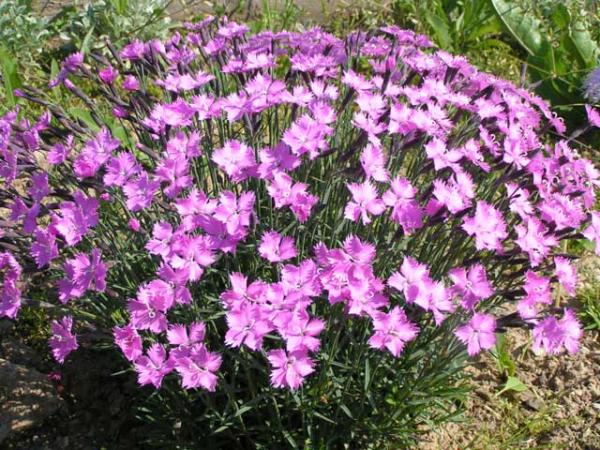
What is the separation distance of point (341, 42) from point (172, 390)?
56.6 inches

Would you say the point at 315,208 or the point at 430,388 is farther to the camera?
the point at 430,388

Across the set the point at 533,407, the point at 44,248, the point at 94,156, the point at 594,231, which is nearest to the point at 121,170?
the point at 94,156

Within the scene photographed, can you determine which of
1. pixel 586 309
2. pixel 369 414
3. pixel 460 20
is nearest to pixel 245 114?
pixel 369 414

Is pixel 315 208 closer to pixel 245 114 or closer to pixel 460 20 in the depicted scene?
pixel 245 114

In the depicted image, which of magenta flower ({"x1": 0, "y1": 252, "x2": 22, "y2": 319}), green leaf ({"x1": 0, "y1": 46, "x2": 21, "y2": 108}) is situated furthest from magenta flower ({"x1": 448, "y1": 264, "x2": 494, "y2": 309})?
green leaf ({"x1": 0, "y1": 46, "x2": 21, "y2": 108})

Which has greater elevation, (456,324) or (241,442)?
(456,324)

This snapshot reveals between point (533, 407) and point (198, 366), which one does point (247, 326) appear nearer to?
point (198, 366)

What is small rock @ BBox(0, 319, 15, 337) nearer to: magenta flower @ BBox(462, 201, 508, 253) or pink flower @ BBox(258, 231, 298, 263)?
pink flower @ BBox(258, 231, 298, 263)

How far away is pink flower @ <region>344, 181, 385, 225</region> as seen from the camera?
5.94 ft

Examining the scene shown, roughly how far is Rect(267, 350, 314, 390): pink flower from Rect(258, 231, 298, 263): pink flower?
248mm

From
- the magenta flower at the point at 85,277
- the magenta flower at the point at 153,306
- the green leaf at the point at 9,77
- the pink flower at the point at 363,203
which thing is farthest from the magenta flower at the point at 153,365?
the green leaf at the point at 9,77

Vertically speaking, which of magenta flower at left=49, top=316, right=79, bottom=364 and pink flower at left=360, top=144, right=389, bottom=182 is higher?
pink flower at left=360, top=144, right=389, bottom=182

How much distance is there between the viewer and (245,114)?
204 cm

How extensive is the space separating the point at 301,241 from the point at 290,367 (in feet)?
1.97
